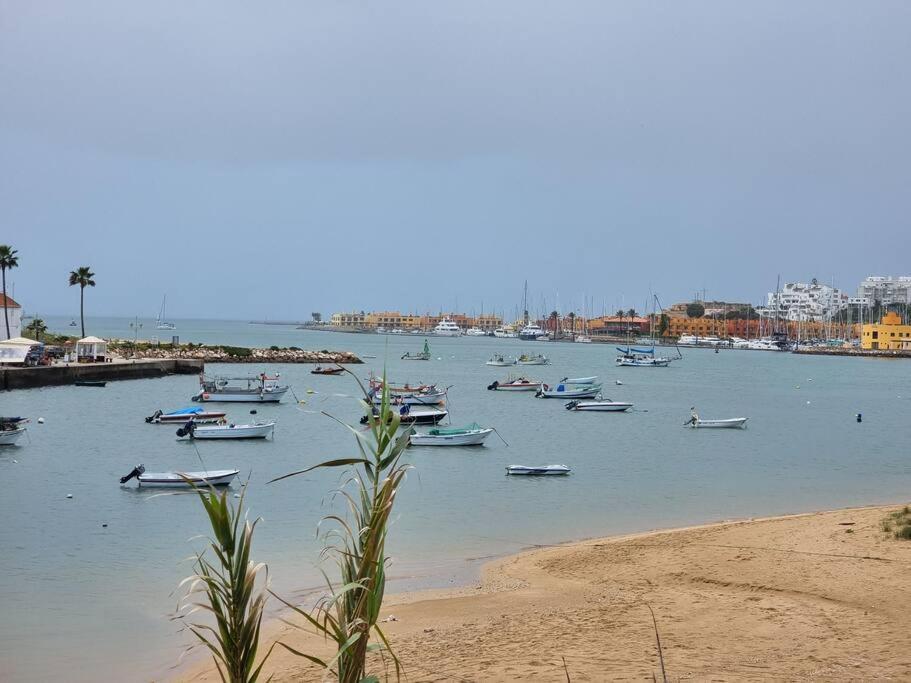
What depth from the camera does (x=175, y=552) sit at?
65.1 ft

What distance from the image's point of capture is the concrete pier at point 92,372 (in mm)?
58972

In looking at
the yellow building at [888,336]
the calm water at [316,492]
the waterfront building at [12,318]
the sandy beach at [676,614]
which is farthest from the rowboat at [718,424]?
the yellow building at [888,336]

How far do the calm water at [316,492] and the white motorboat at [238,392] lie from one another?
1471mm

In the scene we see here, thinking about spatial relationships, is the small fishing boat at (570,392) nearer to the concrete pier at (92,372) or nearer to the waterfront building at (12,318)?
the concrete pier at (92,372)

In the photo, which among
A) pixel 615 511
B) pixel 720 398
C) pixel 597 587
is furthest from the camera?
pixel 720 398

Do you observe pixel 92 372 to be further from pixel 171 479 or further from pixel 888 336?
pixel 888 336

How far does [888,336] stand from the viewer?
177 m

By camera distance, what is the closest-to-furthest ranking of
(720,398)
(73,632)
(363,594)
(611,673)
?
(363,594) → (611,673) → (73,632) → (720,398)

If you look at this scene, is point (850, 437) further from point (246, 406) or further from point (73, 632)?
point (73, 632)

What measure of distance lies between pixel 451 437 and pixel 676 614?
26.5 meters

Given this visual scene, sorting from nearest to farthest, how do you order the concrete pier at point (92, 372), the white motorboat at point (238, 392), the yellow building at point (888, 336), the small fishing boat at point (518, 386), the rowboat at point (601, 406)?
the white motorboat at point (238, 392)
the concrete pier at point (92, 372)
the rowboat at point (601, 406)
the small fishing boat at point (518, 386)
the yellow building at point (888, 336)

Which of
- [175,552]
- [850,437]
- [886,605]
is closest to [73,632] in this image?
[175,552]

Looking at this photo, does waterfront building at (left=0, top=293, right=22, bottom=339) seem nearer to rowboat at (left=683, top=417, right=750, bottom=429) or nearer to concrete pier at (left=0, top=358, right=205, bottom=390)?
concrete pier at (left=0, top=358, right=205, bottom=390)

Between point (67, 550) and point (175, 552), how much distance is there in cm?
231
